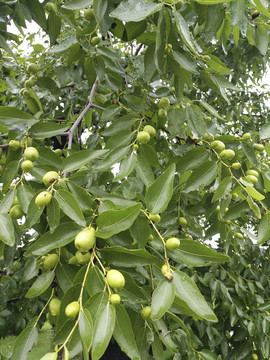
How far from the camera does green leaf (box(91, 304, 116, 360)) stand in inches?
26.7

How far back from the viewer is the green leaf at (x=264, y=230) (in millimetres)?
1220

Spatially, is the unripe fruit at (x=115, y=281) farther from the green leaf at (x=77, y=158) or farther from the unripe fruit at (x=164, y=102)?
the unripe fruit at (x=164, y=102)

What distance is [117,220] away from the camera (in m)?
0.82

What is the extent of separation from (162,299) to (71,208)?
12.4 inches

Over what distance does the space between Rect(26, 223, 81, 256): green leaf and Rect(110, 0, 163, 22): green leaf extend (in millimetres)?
542

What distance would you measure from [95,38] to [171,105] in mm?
419

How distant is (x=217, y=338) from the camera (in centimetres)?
242

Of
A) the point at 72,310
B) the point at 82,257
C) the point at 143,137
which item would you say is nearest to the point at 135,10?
the point at 143,137

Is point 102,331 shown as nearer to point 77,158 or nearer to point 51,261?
point 51,261

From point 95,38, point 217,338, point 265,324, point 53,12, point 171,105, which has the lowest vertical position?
point 217,338

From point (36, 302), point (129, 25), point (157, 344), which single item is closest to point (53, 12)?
point (129, 25)

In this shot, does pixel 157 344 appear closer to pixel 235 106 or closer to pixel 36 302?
pixel 36 302

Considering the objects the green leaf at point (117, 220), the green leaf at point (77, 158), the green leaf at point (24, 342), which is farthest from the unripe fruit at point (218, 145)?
the green leaf at point (24, 342)

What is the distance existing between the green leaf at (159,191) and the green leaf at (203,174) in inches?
12.4
